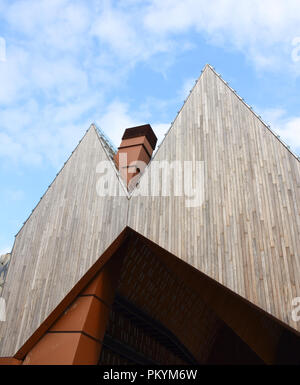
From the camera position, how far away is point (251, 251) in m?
7.68

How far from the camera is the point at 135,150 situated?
13820mm

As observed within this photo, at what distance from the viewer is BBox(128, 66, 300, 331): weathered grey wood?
7.35m

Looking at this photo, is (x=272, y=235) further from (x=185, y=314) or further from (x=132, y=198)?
(x=185, y=314)

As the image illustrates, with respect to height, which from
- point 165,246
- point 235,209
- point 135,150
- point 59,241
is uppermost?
point 135,150

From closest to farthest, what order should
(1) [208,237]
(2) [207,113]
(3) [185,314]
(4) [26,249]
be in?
(1) [208,237] < (2) [207,113] < (4) [26,249] < (3) [185,314]

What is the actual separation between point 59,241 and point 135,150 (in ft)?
17.0

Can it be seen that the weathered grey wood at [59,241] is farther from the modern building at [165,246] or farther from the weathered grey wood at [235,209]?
the weathered grey wood at [235,209]

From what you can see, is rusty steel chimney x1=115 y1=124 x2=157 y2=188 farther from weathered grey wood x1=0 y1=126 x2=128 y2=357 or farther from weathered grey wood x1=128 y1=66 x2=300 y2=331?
weathered grey wood x1=128 y1=66 x2=300 y2=331

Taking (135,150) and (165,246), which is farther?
(135,150)

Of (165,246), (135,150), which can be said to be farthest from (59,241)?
(135,150)

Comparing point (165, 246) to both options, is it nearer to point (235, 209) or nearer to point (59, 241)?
point (235, 209)

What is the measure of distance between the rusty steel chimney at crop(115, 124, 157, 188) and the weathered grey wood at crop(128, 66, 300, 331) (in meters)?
2.71

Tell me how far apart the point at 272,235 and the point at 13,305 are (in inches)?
282

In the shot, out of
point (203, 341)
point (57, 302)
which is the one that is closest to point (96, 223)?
point (57, 302)
